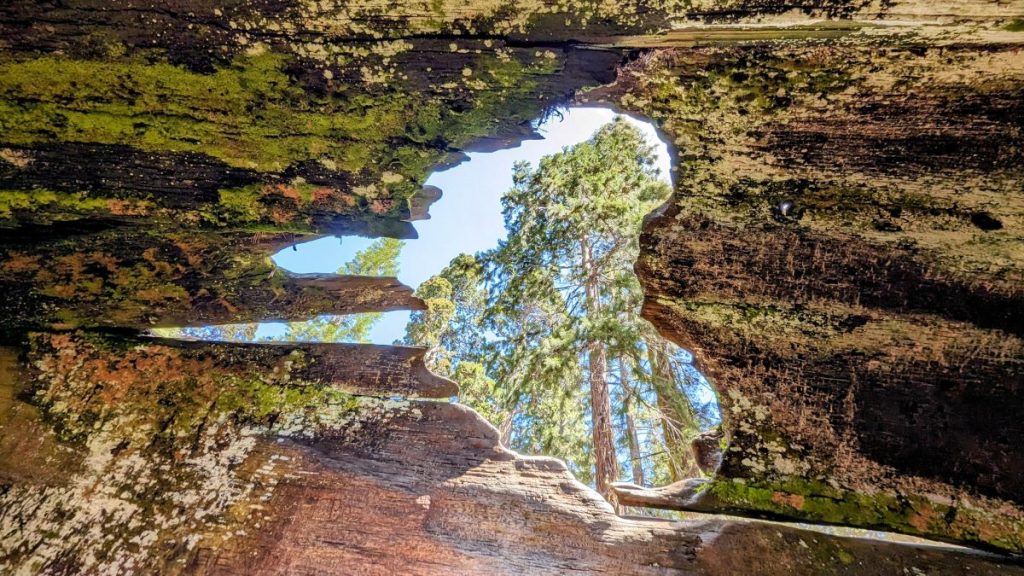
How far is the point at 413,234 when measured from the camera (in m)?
4.09

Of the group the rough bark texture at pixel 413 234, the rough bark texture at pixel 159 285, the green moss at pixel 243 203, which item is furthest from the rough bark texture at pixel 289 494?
the green moss at pixel 243 203

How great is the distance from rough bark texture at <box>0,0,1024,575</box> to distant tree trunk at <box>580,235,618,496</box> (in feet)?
20.1

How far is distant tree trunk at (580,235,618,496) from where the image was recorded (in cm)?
1005

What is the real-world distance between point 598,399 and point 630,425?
291 centimetres

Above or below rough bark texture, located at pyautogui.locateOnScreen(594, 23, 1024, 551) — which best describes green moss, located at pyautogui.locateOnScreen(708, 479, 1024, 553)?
below

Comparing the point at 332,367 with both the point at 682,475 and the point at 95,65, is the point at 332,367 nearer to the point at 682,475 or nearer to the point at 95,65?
the point at 95,65

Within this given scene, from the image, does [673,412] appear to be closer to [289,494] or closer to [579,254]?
[579,254]

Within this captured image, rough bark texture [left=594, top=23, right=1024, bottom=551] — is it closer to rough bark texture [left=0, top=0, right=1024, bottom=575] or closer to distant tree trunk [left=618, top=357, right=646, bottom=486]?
rough bark texture [left=0, top=0, right=1024, bottom=575]

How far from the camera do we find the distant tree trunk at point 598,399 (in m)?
10.1

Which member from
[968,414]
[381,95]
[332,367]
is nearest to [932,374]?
[968,414]

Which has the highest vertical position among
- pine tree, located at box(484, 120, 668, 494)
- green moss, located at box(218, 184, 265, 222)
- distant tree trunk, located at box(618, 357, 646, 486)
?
green moss, located at box(218, 184, 265, 222)

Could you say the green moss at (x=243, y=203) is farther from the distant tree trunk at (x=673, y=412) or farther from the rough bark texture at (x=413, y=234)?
the distant tree trunk at (x=673, y=412)

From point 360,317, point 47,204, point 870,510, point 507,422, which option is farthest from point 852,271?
point 360,317

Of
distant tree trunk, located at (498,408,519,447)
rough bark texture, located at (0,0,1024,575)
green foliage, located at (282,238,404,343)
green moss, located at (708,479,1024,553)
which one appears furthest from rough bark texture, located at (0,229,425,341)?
green foliage, located at (282,238,404,343)
